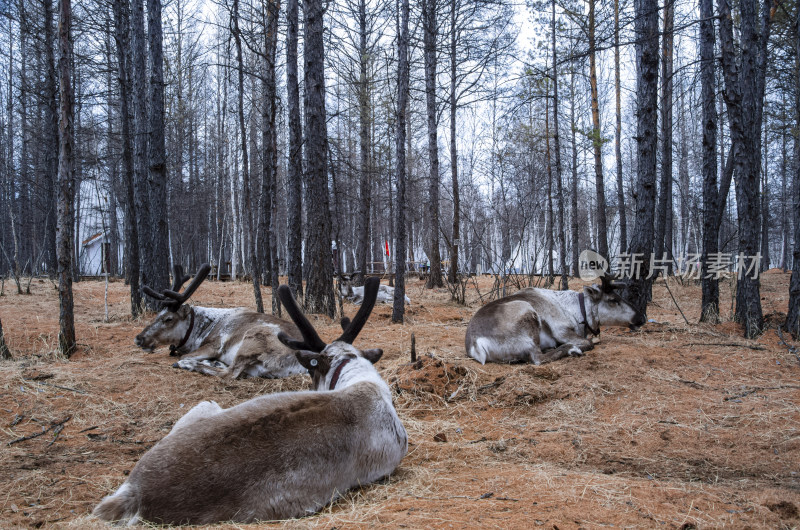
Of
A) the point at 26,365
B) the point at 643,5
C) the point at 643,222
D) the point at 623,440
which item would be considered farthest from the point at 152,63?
the point at 623,440

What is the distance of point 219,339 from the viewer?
293 inches

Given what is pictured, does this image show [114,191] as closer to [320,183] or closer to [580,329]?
[320,183]

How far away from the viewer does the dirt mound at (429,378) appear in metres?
5.94

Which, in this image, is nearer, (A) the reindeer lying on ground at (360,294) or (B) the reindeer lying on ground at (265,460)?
(B) the reindeer lying on ground at (265,460)

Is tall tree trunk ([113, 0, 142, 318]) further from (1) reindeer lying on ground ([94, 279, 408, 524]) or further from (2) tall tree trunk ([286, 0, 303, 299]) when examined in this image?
(1) reindeer lying on ground ([94, 279, 408, 524])

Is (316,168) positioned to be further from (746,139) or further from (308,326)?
(746,139)

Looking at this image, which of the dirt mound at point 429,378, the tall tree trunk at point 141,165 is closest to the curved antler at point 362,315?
the dirt mound at point 429,378

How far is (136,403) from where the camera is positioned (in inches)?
209

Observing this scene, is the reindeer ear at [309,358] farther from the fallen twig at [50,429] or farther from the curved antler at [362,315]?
the fallen twig at [50,429]

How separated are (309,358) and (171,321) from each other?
15.0ft

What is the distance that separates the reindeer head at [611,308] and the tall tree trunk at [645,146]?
64cm

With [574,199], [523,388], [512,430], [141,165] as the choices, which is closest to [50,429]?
[512,430]

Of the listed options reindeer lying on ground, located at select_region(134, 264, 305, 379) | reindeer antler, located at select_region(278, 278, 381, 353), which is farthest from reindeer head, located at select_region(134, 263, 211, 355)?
reindeer antler, located at select_region(278, 278, 381, 353)

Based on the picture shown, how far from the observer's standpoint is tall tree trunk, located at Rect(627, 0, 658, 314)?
29.4 feet
